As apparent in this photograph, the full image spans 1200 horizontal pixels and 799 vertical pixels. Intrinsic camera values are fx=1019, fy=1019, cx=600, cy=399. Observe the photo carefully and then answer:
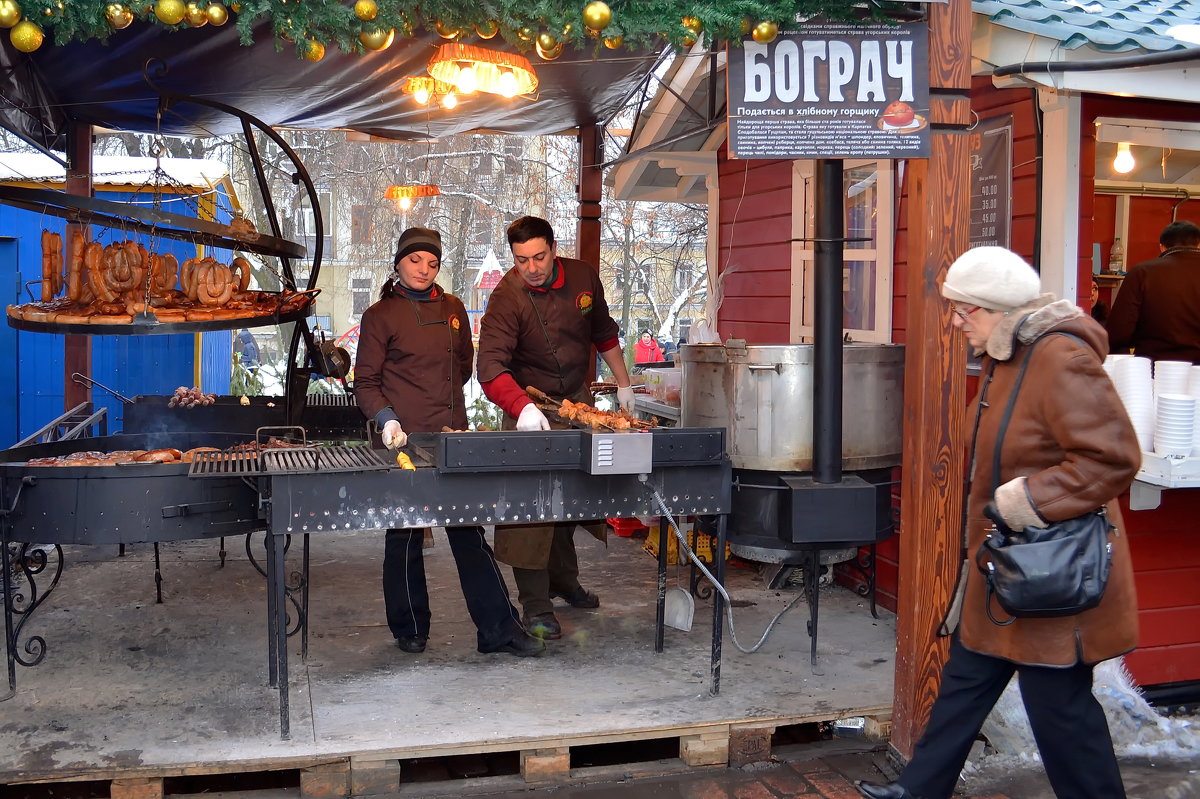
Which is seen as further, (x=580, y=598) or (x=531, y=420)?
(x=580, y=598)

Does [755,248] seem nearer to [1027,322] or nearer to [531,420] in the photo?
[531,420]

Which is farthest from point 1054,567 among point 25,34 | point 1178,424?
point 25,34

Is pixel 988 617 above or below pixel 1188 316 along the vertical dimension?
below

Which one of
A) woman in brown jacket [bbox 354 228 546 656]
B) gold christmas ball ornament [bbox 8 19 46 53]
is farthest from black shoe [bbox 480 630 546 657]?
gold christmas ball ornament [bbox 8 19 46 53]

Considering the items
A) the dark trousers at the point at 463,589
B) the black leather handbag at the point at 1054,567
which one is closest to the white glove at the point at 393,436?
the dark trousers at the point at 463,589

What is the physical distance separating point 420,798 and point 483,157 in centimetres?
1956

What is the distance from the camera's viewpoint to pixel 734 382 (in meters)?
4.81

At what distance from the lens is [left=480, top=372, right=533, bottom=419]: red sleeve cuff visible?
5.06 m

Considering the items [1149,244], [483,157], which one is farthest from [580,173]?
[483,157]

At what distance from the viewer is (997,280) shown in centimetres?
312

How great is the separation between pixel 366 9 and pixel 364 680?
9.39ft

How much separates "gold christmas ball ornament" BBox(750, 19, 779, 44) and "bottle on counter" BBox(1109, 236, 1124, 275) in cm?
581

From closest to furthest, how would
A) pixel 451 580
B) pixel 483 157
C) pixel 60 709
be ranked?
pixel 60 709 → pixel 451 580 → pixel 483 157

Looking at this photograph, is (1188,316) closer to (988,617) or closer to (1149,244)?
(988,617)
